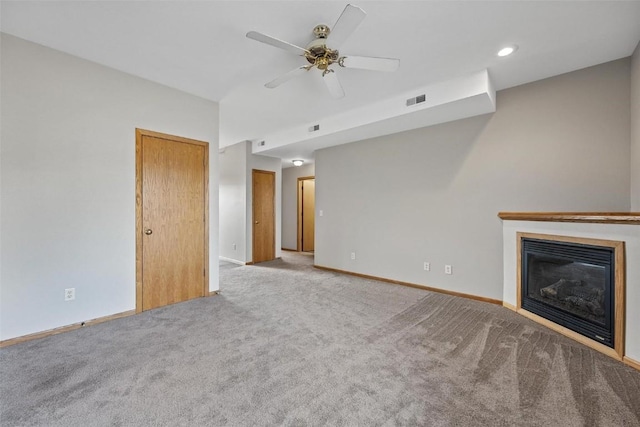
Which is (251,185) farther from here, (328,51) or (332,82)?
(328,51)

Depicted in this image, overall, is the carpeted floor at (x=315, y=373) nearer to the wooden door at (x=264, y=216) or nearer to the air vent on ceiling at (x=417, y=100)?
the air vent on ceiling at (x=417, y=100)

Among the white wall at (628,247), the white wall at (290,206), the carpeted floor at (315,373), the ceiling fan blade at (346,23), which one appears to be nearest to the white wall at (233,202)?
the white wall at (290,206)

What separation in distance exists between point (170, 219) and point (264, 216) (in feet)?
9.75

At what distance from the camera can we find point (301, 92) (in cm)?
337

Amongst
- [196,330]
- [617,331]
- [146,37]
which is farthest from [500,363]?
[146,37]

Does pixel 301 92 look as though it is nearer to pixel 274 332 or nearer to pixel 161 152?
pixel 161 152

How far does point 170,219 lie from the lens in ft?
10.8

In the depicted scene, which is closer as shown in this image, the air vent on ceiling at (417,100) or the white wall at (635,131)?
the white wall at (635,131)

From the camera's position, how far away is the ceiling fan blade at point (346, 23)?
5.28 ft

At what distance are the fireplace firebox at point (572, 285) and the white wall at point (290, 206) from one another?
5.59 meters

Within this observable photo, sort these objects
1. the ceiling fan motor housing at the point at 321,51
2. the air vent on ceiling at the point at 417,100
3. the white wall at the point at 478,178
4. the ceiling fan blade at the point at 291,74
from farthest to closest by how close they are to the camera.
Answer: the air vent on ceiling at the point at 417,100
the white wall at the point at 478,178
the ceiling fan blade at the point at 291,74
the ceiling fan motor housing at the point at 321,51

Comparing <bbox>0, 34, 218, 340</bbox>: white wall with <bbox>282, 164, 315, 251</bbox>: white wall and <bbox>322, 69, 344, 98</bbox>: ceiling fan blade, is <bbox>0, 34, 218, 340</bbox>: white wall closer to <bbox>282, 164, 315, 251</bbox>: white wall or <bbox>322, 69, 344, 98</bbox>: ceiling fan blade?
<bbox>322, 69, 344, 98</bbox>: ceiling fan blade

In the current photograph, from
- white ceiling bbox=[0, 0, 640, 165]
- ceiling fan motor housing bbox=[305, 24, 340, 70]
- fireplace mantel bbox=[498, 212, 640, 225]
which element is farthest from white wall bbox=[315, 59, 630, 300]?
ceiling fan motor housing bbox=[305, 24, 340, 70]

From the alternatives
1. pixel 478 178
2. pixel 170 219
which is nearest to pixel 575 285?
pixel 478 178
